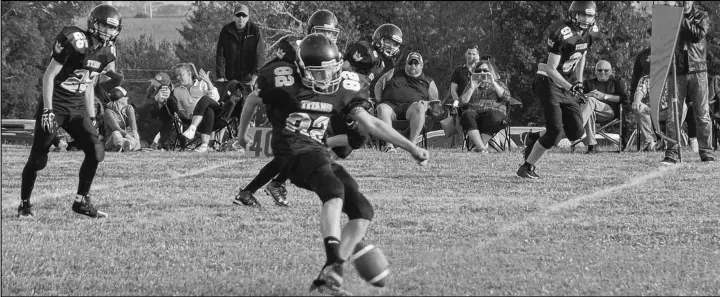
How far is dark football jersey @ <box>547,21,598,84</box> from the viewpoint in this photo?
12.0 m

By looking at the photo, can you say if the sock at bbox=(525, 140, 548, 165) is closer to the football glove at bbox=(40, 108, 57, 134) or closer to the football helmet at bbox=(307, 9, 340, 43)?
the football helmet at bbox=(307, 9, 340, 43)

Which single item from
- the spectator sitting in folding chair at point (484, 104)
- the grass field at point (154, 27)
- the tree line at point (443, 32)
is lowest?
the grass field at point (154, 27)

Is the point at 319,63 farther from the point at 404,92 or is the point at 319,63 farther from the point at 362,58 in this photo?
the point at 404,92

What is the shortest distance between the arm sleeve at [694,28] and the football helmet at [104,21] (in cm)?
693

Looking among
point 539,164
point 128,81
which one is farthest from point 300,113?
point 128,81

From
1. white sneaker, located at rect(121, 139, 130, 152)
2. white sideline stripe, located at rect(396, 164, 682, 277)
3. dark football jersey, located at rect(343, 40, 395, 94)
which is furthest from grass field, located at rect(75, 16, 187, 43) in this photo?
white sideline stripe, located at rect(396, 164, 682, 277)

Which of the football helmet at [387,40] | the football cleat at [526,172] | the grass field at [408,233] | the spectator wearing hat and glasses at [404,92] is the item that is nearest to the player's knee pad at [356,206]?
the grass field at [408,233]

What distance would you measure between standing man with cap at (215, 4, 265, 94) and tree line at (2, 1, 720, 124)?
1611 centimetres

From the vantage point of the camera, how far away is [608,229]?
29.1 feet

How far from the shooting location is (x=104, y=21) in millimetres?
9352

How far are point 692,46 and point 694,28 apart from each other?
0.21 metres

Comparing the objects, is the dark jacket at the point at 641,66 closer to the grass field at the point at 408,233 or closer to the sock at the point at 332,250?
the grass field at the point at 408,233

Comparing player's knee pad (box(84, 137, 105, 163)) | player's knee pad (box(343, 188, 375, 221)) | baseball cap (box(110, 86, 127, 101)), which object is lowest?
baseball cap (box(110, 86, 127, 101))

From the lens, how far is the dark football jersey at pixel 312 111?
22.7 ft
